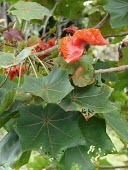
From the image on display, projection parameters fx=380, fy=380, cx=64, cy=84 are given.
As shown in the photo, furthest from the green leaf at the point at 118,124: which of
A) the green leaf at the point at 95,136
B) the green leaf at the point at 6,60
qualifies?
the green leaf at the point at 6,60

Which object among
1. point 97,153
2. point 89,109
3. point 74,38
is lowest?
point 97,153

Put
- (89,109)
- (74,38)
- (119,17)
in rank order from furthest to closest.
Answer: (119,17), (74,38), (89,109)

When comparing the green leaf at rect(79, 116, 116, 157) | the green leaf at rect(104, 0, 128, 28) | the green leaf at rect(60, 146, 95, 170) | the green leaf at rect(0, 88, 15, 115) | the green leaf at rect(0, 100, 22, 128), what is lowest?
the green leaf at rect(60, 146, 95, 170)

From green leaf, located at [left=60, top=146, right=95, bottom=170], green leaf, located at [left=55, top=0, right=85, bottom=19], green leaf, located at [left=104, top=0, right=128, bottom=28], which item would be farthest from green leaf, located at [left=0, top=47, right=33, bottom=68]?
green leaf, located at [left=55, top=0, right=85, bottom=19]

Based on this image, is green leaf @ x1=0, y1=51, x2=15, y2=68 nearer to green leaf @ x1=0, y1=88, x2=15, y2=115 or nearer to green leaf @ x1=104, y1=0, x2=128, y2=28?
green leaf @ x1=0, y1=88, x2=15, y2=115

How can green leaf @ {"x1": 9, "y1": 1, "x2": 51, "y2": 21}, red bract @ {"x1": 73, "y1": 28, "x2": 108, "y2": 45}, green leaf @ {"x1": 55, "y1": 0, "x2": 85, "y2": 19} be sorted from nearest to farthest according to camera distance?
red bract @ {"x1": 73, "y1": 28, "x2": 108, "y2": 45}, green leaf @ {"x1": 9, "y1": 1, "x2": 51, "y2": 21}, green leaf @ {"x1": 55, "y1": 0, "x2": 85, "y2": 19}

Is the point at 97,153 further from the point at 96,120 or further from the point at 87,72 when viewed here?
the point at 87,72

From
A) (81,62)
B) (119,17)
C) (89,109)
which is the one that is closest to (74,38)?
(81,62)
